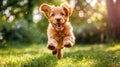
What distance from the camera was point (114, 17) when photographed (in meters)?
21.3

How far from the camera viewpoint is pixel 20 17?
86.1 ft

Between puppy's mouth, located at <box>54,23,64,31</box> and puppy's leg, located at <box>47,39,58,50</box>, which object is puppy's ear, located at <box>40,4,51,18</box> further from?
puppy's leg, located at <box>47,39,58,50</box>

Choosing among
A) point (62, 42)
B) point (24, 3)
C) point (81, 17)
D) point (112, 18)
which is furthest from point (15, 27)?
point (62, 42)

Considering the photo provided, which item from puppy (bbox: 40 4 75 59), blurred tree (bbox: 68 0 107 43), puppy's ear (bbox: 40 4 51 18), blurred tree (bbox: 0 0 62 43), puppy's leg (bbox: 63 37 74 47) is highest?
puppy's ear (bbox: 40 4 51 18)

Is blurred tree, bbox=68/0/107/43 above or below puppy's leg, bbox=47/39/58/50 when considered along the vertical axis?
below

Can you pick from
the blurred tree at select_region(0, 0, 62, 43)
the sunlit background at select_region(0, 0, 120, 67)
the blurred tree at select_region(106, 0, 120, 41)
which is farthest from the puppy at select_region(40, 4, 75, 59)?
the blurred tree at select_region(0, 0, 62, 43)

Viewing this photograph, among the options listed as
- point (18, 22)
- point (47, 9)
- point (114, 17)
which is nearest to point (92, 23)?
point (18, 22)

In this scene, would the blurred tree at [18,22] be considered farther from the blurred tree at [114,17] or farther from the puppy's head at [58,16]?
the puppy's head at [58,16]

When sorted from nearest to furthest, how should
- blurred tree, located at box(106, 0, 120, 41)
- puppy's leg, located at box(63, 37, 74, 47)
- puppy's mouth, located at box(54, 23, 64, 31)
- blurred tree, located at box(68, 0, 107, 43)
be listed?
puppy's leg, located at box(63, 37, 74, 47)
puppy's mouth, located at box(54, 23, 64, 31)
blurred tree, located at box(106, 0, 120, 41)
blurred tree, located at box(68, 0, 107, 43)

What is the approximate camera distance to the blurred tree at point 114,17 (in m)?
20.8

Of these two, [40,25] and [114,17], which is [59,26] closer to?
[114,17]

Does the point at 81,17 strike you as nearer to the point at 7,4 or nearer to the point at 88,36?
the point at 88,36

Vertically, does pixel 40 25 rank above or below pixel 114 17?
below

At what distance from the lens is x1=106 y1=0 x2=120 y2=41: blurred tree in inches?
819
